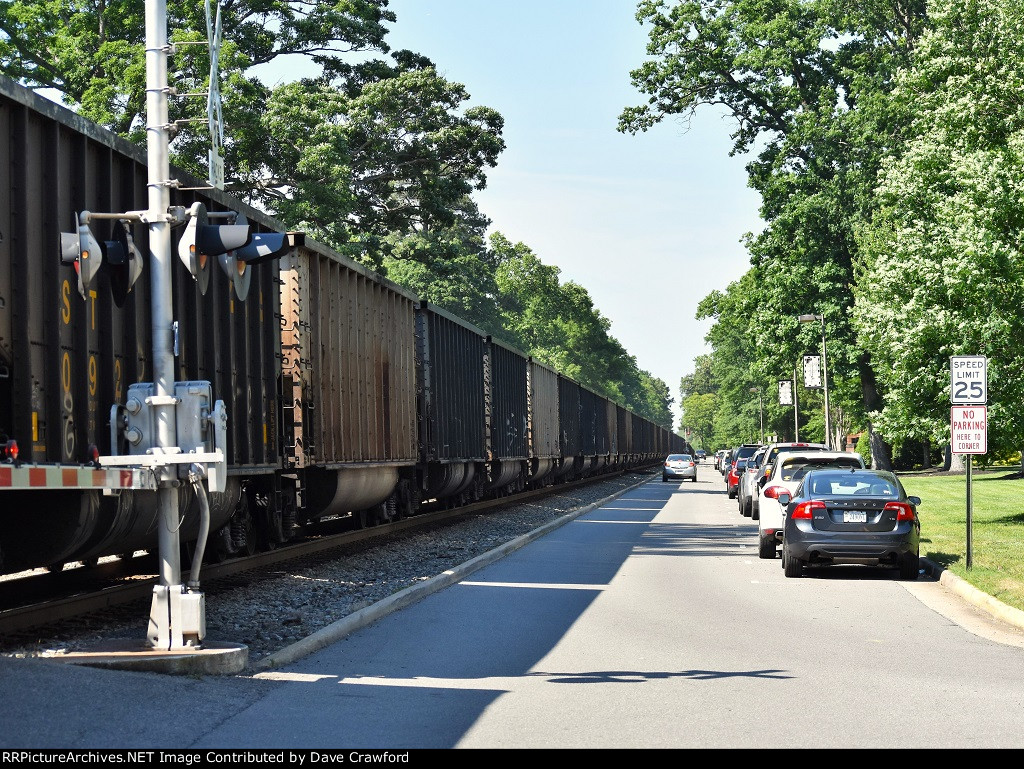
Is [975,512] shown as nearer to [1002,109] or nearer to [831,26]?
[1002,109]

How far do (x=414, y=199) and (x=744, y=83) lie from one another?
14479 mm

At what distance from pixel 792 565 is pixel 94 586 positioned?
8.55m

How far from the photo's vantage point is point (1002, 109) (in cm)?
3112

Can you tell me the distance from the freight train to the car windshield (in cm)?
641

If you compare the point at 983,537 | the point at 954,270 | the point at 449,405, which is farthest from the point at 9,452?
the point at 954,270

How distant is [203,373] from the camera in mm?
13945

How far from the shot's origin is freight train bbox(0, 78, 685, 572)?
987 centimetres

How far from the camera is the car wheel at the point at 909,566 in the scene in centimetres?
1722

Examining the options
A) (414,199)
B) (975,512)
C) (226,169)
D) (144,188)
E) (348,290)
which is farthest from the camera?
(414,199)

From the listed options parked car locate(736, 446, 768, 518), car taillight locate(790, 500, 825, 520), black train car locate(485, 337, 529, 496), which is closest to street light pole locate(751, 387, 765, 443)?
black train car locate(485, 337, 529, 496)

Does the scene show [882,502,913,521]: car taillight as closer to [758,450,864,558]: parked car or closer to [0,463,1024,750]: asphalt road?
[0,463,1024,750]: asphalt road

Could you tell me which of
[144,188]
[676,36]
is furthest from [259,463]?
[676,36]

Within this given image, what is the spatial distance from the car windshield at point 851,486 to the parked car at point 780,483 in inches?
45.5

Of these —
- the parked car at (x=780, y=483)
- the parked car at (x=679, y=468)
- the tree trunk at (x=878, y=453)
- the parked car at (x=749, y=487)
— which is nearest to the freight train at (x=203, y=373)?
the parked car at (x=780, y=483)
